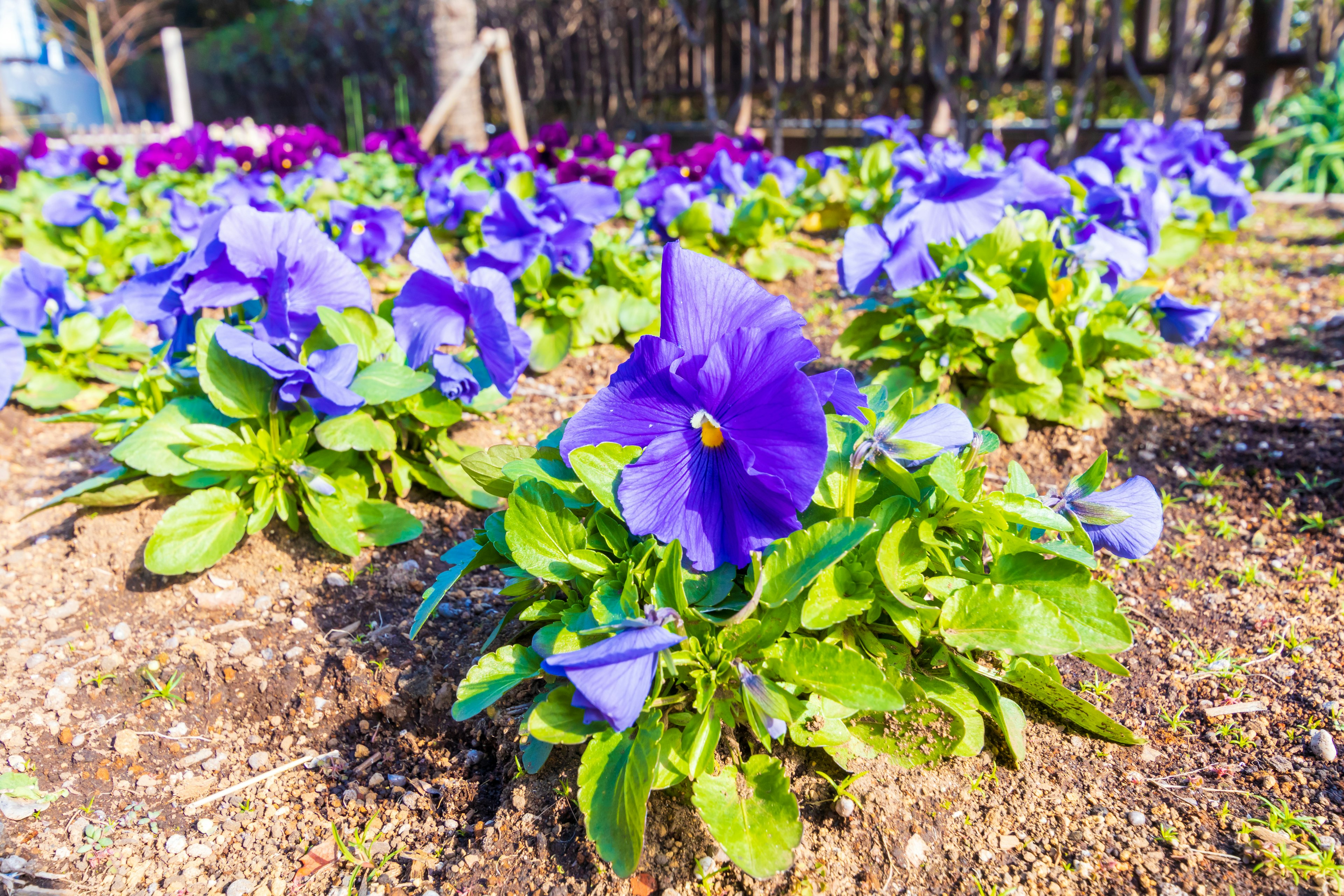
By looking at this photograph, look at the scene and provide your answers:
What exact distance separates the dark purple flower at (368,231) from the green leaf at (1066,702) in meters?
2.99

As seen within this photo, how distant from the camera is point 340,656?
1935 mm

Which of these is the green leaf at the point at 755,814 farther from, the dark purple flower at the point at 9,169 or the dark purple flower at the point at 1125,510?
the dark purple flower at the point at 9,169

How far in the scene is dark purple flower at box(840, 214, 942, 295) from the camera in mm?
2482

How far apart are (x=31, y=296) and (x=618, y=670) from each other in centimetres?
295

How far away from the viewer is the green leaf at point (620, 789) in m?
1.26

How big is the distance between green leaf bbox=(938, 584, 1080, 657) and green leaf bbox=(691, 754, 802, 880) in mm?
342

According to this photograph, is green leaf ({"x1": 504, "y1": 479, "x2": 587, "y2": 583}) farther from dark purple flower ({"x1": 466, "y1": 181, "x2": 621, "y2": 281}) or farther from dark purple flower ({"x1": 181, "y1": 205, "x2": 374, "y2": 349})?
dark purple flower ({"x1": 466, "y1": 181, "x2": 621, "y2": 281})

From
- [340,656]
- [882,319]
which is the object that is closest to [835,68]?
[882,319]

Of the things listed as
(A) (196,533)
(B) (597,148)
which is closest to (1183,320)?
(A) (196,533)

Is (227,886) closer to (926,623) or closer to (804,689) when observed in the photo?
(804,689)

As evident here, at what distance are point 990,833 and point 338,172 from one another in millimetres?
5498

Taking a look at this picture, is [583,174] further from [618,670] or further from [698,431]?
[618,670]

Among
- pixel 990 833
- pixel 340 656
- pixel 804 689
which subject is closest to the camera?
pixel 804 689

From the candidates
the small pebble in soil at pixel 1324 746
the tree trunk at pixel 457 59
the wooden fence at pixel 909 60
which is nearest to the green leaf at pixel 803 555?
the small pebble in soil at pixel 1324 746
